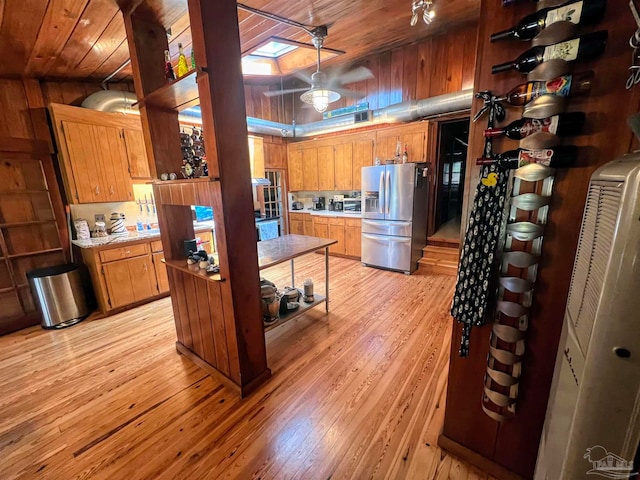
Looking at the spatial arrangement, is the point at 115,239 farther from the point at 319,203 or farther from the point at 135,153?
the point at 319,203

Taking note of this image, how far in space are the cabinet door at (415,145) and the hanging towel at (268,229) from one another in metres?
2.93

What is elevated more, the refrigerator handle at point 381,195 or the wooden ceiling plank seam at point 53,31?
the wooden ceiling plank seam at point 53,31

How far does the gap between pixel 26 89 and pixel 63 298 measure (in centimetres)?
230

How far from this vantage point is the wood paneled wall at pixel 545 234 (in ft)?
2.85

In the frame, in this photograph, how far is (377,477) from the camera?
135cm

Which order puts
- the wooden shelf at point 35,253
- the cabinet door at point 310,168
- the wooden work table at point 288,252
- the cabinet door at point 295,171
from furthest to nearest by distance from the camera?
1. the cabinet door at point 295,171
2. the cabinet door at point 310,168
3. the wooden shelf at point 35,253
4. the wooden work table at point 288,252

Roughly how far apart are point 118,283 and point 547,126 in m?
4.00

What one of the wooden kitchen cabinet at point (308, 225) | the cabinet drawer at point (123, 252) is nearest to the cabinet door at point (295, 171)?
the wooden kitchen cabinet at point (308, 225)

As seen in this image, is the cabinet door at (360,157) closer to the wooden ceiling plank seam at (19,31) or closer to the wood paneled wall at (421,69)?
the wood paneled wall at (421,69)

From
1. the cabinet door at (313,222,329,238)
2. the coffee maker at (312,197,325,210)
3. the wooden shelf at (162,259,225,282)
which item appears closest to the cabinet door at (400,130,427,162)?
the cabinet door at (313,222,329,238)

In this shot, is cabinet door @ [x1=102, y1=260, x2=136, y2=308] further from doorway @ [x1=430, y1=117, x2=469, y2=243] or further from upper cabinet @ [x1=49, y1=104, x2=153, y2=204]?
doorway @ [x1=430, y1=117, x2=469, y2=243]

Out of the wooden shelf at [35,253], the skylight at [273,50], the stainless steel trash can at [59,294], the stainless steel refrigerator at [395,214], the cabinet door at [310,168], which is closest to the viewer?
the stainless steel trash can at [59,294]

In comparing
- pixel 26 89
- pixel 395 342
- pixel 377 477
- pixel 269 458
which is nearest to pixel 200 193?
pixel 269 458

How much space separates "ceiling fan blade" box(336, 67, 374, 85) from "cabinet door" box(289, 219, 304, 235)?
2.88 m
